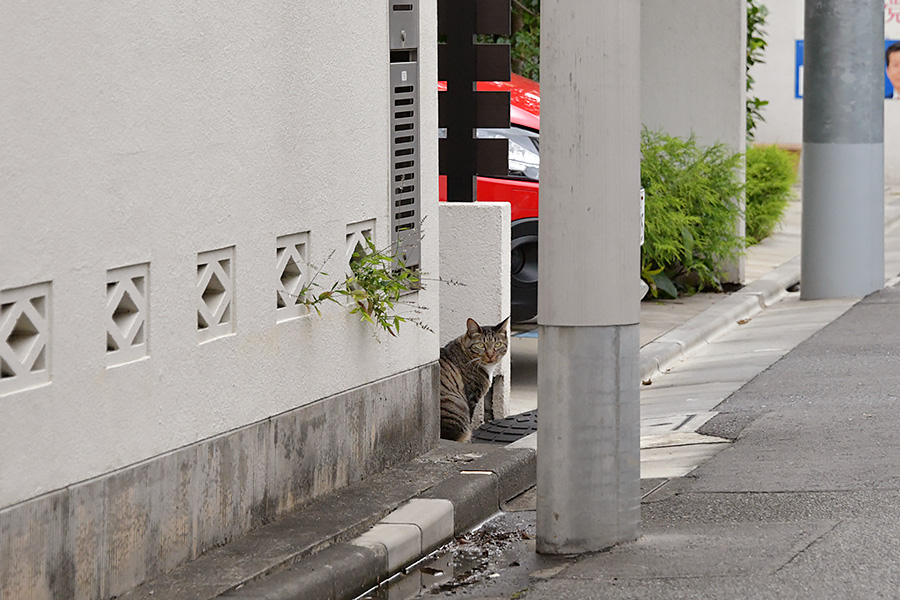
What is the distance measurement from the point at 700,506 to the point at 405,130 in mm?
2306

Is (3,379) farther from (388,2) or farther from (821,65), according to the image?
(821,65)

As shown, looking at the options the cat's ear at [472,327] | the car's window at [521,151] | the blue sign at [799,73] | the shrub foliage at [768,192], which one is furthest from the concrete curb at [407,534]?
the blue sign at [799,73]

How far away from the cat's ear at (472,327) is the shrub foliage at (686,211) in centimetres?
440

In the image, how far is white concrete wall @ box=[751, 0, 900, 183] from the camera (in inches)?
961

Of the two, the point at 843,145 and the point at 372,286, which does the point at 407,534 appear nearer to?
the point at 372,286

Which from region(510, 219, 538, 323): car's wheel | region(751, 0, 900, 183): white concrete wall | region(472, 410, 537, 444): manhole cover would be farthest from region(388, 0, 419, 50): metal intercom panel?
region(751, 0, 900, 183): white concrete wall

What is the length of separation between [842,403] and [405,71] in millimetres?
3438

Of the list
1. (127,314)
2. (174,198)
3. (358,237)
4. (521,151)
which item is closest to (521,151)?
(521,151)

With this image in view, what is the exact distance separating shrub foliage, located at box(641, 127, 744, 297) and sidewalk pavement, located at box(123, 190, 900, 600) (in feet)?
7.91

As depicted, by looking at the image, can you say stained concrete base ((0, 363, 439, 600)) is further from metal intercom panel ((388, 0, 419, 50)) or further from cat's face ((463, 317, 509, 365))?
metal intercom panel ((388, 0, 419, 50))

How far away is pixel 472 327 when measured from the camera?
804 centimetres

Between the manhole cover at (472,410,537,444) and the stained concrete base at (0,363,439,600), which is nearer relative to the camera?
the stained concrete base at (0,363,439,600)

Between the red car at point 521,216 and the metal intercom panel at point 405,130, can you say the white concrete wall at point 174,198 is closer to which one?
the metal intercom panel at point 405,130

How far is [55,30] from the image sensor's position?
13.8 ft
